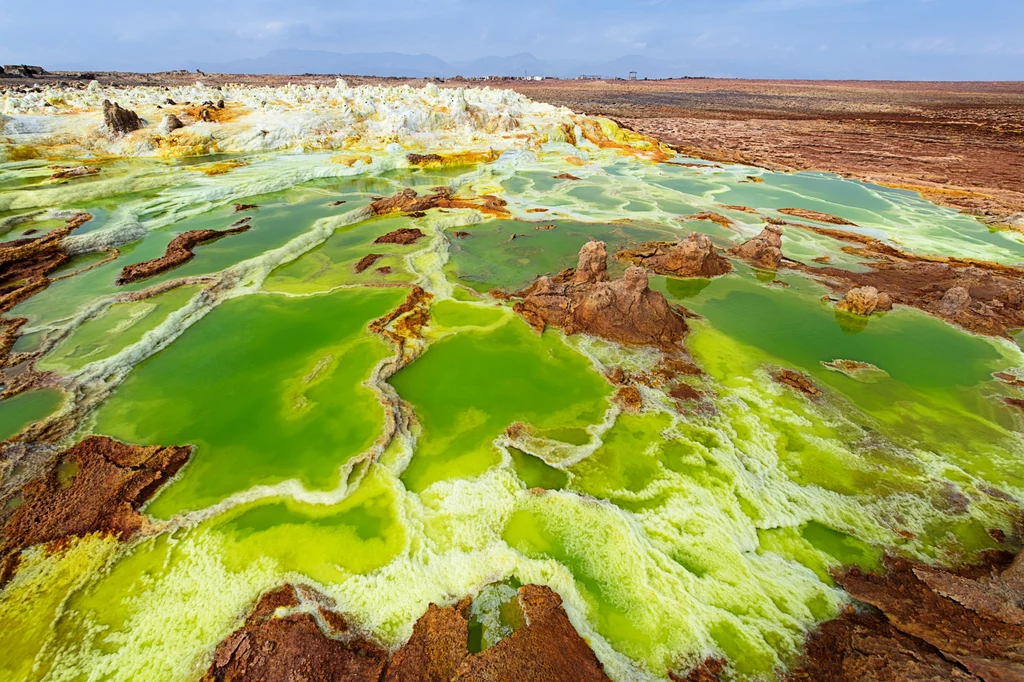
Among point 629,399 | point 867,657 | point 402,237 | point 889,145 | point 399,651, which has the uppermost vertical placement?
point 889,145

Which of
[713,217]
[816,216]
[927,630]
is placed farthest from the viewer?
[816,216]

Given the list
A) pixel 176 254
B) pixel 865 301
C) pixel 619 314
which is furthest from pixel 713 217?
pixel 176 254

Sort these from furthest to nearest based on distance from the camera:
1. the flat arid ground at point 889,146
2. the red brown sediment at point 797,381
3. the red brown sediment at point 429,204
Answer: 1. the flat arid ground at point 889,146
2. the red brown sediment at point 429,204
3. the red brown sediment at point 797,381

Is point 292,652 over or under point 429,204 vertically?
under

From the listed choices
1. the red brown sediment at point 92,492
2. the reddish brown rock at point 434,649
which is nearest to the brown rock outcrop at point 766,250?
the reddish brown rock at point 434,649

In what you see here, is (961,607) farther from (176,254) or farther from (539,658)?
(176,254)

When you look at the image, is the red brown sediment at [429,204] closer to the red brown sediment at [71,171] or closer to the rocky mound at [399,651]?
the red brown sediment at [71,171]

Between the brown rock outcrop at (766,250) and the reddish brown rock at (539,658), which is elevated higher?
the brown rock outcrop at (766,250)
